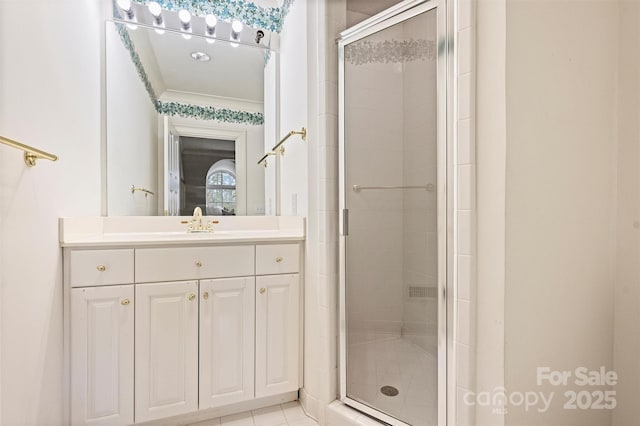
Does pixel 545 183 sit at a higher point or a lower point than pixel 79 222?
higher

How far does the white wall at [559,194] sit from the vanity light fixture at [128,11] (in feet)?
6.97

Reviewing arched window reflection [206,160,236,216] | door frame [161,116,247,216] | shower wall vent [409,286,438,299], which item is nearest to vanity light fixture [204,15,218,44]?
door frame [161,116,247,216]

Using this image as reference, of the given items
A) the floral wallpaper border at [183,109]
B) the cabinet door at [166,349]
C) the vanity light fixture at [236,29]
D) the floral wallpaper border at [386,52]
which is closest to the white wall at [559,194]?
the floral wallpaper border at [386,52]

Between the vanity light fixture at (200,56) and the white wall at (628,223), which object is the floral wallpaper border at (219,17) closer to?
the vanity light fixture at (200,56)

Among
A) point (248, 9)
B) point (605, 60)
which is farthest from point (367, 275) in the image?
point (248, 9)

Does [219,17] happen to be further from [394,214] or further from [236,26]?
[394,214]

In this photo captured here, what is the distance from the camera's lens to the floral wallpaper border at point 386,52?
1.46 m

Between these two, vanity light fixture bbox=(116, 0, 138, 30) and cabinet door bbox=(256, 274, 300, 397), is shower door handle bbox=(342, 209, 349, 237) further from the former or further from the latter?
vanity light fixture bbox=(116, 0, 138, 30)

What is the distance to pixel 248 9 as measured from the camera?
217 cm

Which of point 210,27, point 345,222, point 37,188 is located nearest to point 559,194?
point 345,222

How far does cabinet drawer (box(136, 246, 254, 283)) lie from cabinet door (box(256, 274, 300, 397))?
0.14 metres

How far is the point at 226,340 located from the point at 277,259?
0.48 meters

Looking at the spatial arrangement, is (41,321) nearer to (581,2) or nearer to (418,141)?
(418,141)

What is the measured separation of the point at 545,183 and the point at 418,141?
23.4 inches
